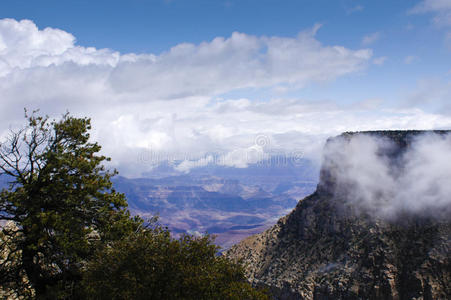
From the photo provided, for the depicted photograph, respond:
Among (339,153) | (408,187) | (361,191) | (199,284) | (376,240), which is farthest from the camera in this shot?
(339,153)

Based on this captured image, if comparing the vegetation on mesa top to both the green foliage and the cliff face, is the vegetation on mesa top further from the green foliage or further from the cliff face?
the cliff face

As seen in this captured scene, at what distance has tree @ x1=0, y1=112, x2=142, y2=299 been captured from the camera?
26.9 m

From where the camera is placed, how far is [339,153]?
140m

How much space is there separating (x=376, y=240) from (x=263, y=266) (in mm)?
38240

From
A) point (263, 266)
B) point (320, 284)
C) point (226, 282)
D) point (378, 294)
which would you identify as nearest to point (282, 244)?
point (263, 266)

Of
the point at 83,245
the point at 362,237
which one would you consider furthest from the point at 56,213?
the point at 362,237

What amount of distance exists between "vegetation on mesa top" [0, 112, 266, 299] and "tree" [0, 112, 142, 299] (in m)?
0.07

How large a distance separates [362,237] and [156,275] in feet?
319

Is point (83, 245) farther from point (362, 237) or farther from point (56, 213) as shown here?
point (362, 237)

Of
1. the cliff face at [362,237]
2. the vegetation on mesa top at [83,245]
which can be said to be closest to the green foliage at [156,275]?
the vegetation on mesa top at [83,245]

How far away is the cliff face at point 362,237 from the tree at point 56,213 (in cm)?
5532

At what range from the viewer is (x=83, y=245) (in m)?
27.4

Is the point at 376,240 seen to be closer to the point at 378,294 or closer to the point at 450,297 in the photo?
the point at 378,294

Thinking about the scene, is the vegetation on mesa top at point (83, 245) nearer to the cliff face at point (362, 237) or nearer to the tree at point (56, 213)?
the tree at point (56, 213)
